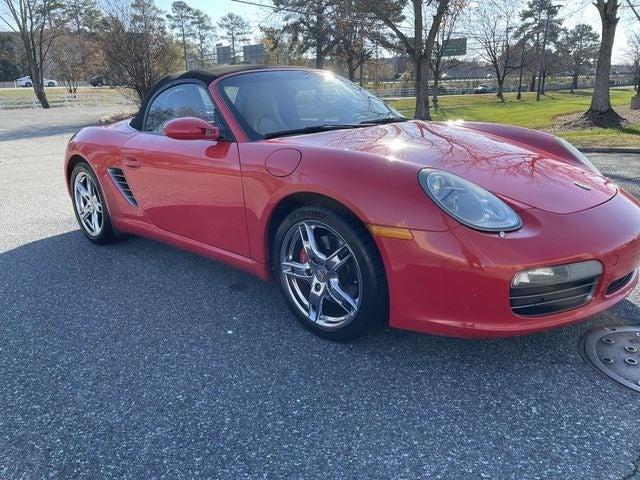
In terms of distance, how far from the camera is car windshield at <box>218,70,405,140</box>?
290cm

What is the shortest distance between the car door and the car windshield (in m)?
0.17

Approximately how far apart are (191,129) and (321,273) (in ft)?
3.61

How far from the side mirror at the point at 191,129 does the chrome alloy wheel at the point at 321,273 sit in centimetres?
79

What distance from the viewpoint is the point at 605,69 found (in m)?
14.0

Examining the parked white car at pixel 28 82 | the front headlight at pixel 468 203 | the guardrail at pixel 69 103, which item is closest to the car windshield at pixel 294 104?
the front headlight at pixel 468 203

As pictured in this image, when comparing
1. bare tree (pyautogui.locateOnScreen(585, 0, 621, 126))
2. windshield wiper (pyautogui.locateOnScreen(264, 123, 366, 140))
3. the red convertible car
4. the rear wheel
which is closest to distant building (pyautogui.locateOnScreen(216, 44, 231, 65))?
bare tree (pyautogui.locateOnScreen(585, 0, 621, 126))

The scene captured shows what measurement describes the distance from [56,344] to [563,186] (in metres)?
2.67

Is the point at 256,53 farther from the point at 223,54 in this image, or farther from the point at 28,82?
the point at 28,82

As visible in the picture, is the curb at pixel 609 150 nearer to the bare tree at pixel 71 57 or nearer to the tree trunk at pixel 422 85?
the tree trunk at pixel 422 85

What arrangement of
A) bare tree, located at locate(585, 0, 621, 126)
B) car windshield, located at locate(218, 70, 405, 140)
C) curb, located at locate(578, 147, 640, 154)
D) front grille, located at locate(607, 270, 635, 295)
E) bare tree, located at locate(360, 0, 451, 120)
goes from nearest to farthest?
front grille, located at locate(607, 270, 635, 295) → car windshield, located at locate(218, 70, 405, 140) → curb, located at locate(578, 147, 640, 154) → bare tree, located at locate(585, 0, 621, 126) → bare tree, located at locate(360, 0, 451, 120)

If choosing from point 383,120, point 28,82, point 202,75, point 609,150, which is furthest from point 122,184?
point 28,82

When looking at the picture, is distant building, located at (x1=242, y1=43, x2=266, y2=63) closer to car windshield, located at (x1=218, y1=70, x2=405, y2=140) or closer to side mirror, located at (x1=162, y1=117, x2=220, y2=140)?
car windshield, located at (x1=218, y1=70, x2=405, y2=140)

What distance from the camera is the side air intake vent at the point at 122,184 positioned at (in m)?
3.57

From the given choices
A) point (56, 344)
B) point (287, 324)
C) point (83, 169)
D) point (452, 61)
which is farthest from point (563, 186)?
point (452, 61)
